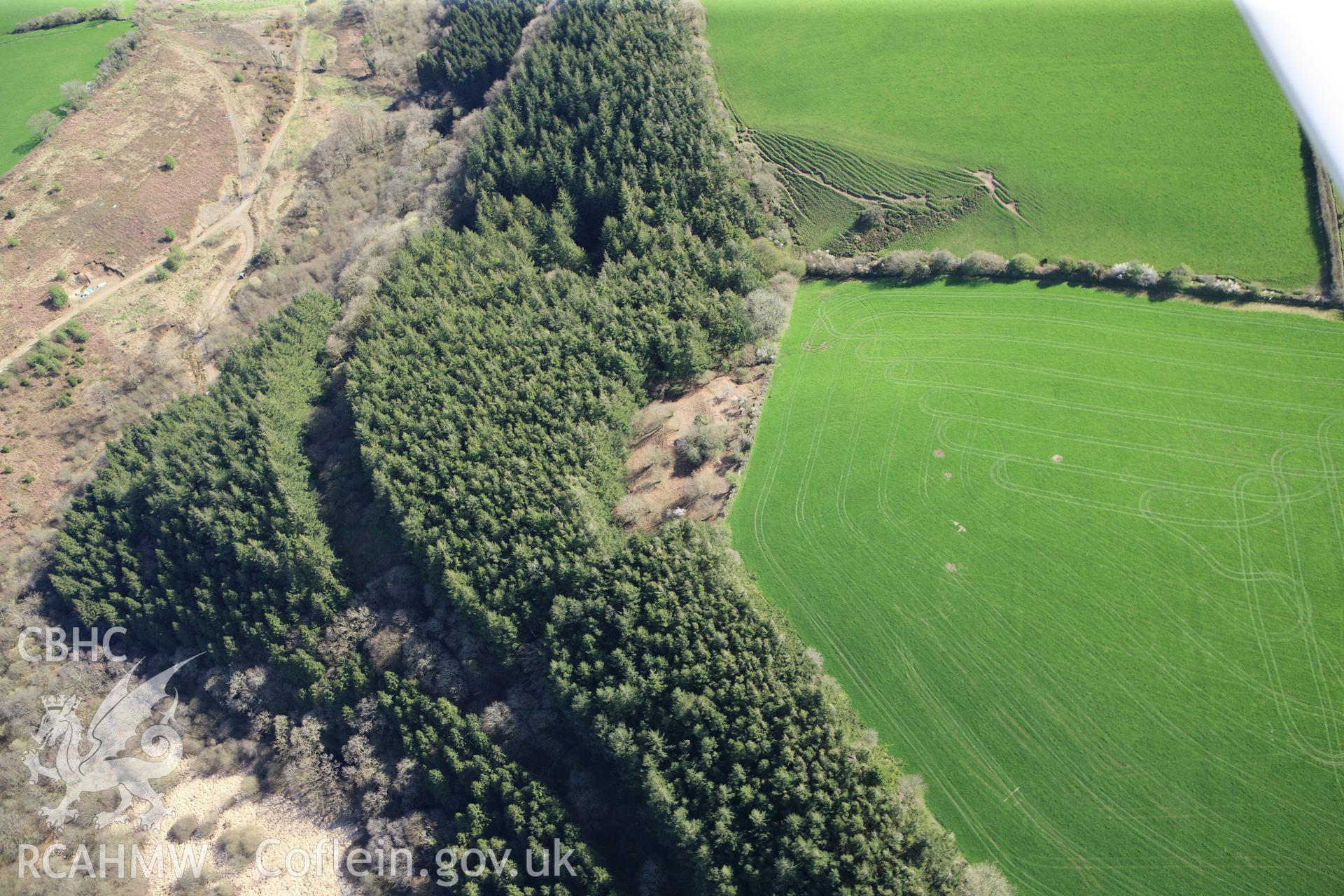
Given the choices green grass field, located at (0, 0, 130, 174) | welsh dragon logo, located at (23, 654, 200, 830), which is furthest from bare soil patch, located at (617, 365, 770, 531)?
green grass field, located at (0, 0, 130, 174)

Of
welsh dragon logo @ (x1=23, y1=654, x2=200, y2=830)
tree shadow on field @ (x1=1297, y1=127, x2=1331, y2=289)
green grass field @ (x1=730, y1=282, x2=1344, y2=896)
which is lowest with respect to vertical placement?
welsh dragon logo @ (x1=23, y1=654, x2=200, y2=830)

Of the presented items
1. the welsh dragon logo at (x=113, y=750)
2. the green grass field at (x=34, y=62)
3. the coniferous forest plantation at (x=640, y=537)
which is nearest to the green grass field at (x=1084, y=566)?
the coniferous forest plantation at (x=640, y=537)

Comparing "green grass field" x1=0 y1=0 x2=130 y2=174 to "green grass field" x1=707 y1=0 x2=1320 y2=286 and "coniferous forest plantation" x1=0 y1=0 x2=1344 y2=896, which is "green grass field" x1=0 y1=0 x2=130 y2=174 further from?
"green grass field" x1=707 y1=0 x2=1320 y2=286

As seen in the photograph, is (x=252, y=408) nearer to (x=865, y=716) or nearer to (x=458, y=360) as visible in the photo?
(x=458, y=360)

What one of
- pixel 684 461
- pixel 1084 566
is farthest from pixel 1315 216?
pixel 684 461

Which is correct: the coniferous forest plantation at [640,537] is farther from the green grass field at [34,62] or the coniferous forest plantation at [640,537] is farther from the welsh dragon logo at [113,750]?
the green grass field at [34,62]

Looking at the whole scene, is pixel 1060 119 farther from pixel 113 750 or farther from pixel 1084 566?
pixel 113 750
